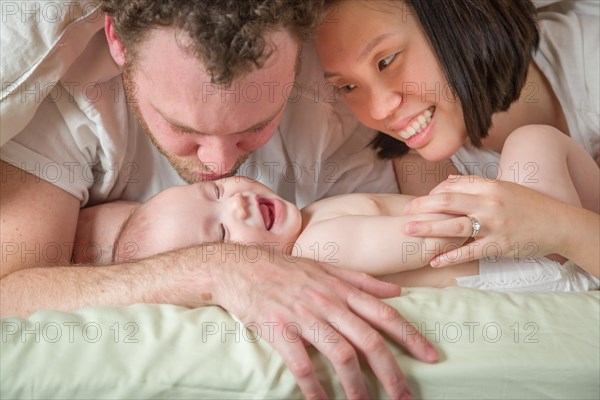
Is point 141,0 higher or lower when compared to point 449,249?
higher

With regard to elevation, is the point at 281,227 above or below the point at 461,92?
below

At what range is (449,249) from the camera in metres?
1.25

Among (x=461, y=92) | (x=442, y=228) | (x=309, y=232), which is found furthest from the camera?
(x=461, y=92)

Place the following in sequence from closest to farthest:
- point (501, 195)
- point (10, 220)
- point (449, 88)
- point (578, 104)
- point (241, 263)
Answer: point (241, 263) → point (501, 195) → point (10, 220) → point (449, 88) → point (578, 104)

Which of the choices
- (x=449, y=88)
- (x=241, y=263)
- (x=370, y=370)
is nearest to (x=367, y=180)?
(x=449, y=88)

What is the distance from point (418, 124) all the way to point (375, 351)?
0.69 m

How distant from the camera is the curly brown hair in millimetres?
1101

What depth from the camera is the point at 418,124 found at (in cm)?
150

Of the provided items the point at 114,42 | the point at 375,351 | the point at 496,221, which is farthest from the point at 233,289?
the point at 114,42

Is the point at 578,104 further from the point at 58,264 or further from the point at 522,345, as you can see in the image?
the point at 58,264

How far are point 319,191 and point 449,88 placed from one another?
471mm

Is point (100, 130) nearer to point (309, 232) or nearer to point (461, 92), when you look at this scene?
point (309, 232)

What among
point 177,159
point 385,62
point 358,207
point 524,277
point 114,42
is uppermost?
point 114,42

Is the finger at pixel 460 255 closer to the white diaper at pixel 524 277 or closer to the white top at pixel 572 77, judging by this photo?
the white diaper at pixel 524 277
